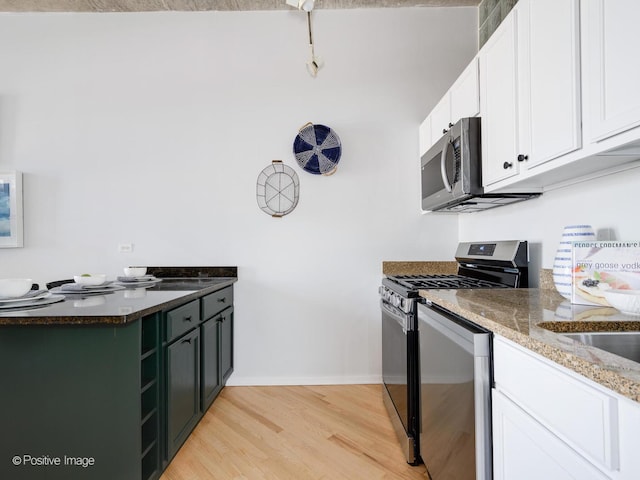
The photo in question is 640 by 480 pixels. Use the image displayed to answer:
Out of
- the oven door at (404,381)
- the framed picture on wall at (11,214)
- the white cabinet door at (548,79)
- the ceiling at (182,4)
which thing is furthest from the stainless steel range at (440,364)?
the framed picture on wall at (11,214)

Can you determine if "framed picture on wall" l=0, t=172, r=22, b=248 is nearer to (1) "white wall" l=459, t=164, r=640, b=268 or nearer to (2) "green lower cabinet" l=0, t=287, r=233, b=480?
(2) "green lower cabinet" l=0, t=287, r=233, b=480

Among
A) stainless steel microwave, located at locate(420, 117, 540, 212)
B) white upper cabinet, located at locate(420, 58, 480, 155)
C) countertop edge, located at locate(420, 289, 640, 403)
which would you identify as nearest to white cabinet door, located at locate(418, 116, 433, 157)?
white upper cabinet, located at locate(420, 58, 480, 155)

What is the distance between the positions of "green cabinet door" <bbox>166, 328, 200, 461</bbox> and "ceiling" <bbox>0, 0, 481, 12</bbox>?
8.33 feet

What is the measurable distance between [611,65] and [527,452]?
Result: 3.56ft

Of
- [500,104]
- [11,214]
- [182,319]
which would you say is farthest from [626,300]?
[11,214]

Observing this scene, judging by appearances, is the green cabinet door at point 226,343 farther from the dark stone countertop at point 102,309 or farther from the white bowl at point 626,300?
the white bowl at point 626,300

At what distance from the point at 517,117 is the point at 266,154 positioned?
6.08ft

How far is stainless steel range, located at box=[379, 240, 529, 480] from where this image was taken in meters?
1.06

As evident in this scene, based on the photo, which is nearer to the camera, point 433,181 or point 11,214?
point 433,181

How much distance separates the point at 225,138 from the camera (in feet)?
9.05

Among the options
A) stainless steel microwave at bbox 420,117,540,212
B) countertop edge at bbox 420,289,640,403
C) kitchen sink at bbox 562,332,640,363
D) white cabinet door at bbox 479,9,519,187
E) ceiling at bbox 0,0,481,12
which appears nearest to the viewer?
countertop edge at bbox 420,289,640,403

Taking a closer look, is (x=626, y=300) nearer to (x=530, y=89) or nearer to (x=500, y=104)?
(x=530, y=89)

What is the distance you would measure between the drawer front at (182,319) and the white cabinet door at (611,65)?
1769 millimetres

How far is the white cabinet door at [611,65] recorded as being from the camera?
2.91ft
